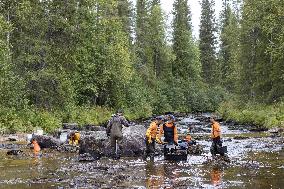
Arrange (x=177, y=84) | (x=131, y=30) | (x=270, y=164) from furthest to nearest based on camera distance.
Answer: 1. (x=177, y=84)
2. (x=131, y=30)
3. (x=270, y=164)

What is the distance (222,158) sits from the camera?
20594 mm

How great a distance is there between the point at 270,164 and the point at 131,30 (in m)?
58.6

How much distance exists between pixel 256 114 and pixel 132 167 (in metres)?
27.6

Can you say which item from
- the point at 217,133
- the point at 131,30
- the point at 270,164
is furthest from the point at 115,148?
the point at 131,30

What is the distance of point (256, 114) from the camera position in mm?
43625

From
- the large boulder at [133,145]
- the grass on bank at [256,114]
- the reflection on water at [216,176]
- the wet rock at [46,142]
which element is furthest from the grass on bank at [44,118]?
the reflection on water at [216,176]

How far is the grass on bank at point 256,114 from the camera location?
37875 mm

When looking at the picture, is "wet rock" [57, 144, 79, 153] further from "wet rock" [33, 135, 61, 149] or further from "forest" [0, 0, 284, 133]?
"forest" [0, 0, 284, 133]

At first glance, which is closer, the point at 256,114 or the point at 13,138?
the point at 13,138

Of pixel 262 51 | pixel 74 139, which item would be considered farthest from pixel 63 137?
pixel 262 51

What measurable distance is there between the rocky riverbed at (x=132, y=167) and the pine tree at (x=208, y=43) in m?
77.7

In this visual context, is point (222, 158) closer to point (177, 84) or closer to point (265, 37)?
point (265, 37)

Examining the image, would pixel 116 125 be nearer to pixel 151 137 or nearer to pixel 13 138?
pixel 151 137

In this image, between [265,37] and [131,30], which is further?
[131,30]
